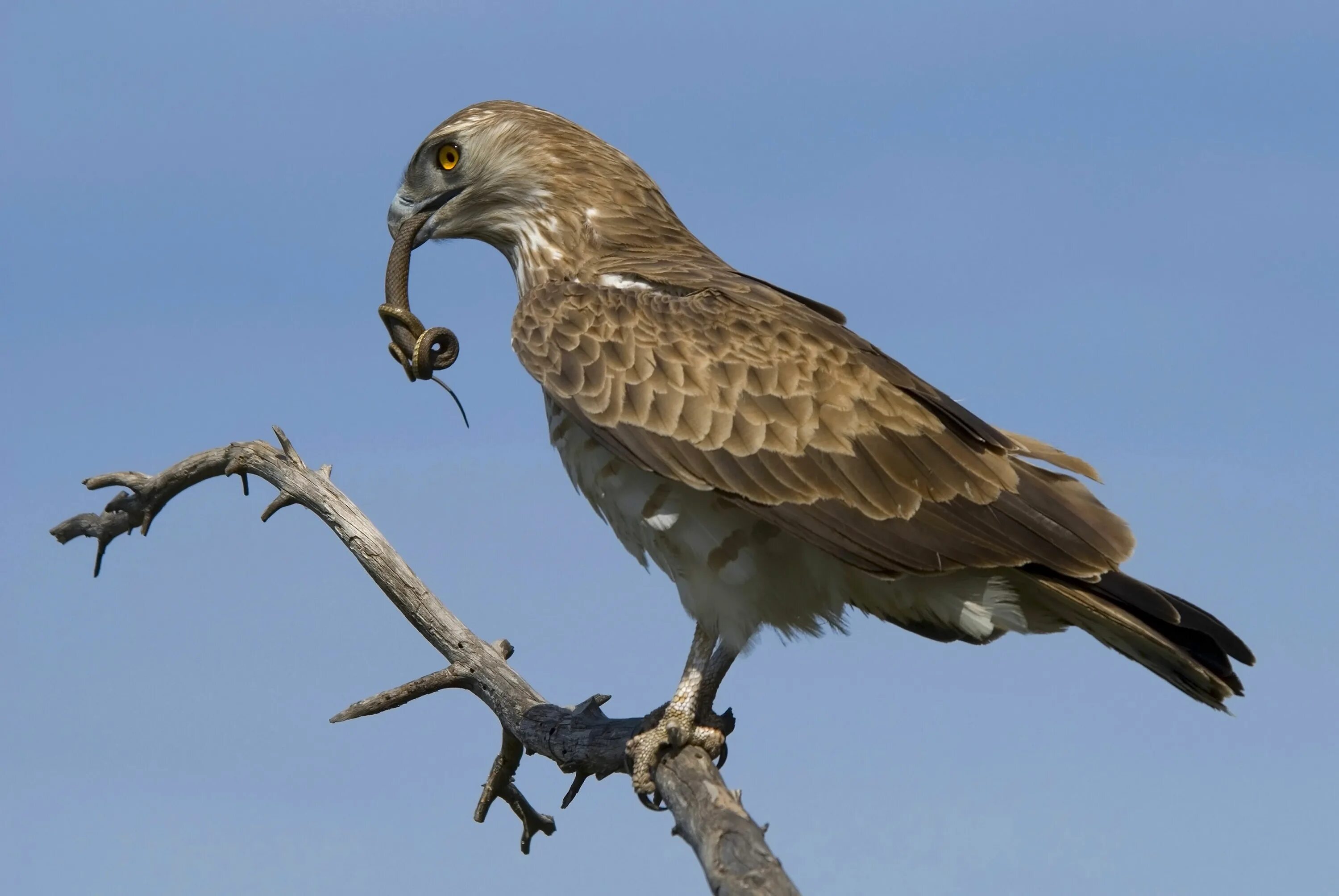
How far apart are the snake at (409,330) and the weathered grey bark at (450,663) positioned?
762mm

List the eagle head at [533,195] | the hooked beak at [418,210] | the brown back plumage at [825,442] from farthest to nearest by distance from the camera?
the hooked beak at [418,210] → the eagle head at [533,195] → the brown back plumage at [825,442]

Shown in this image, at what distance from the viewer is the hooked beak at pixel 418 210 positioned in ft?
25.2

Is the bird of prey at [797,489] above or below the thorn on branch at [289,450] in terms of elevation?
below

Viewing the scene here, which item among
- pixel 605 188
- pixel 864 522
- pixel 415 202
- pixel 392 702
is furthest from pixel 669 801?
pixel 415 202

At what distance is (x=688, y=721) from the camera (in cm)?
Answer: 618

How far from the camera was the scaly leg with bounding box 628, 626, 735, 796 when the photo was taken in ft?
20.1

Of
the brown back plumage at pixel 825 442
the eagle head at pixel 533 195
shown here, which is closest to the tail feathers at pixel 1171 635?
the brown back plumage at pixel 825 442

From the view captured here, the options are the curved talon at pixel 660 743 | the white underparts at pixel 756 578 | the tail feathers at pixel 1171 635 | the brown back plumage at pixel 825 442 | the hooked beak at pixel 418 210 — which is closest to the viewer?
the tail feathers at pixel 1171 635

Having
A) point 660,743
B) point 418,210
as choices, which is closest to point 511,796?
point 660,743

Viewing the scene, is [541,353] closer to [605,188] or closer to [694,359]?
[694,359]

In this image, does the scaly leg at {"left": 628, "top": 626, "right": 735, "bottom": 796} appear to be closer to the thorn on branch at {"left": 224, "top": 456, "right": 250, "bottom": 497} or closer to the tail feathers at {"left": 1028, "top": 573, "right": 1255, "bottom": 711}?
the tail feathers at {"left": 1028, "top": 573, "right": 1255, "bottom": 711}

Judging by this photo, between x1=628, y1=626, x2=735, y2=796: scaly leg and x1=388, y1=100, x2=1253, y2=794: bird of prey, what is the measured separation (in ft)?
0.03

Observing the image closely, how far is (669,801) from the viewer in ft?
18.7

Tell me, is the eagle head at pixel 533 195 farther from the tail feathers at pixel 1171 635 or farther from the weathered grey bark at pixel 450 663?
the tail feathers at pixel 1171 635
